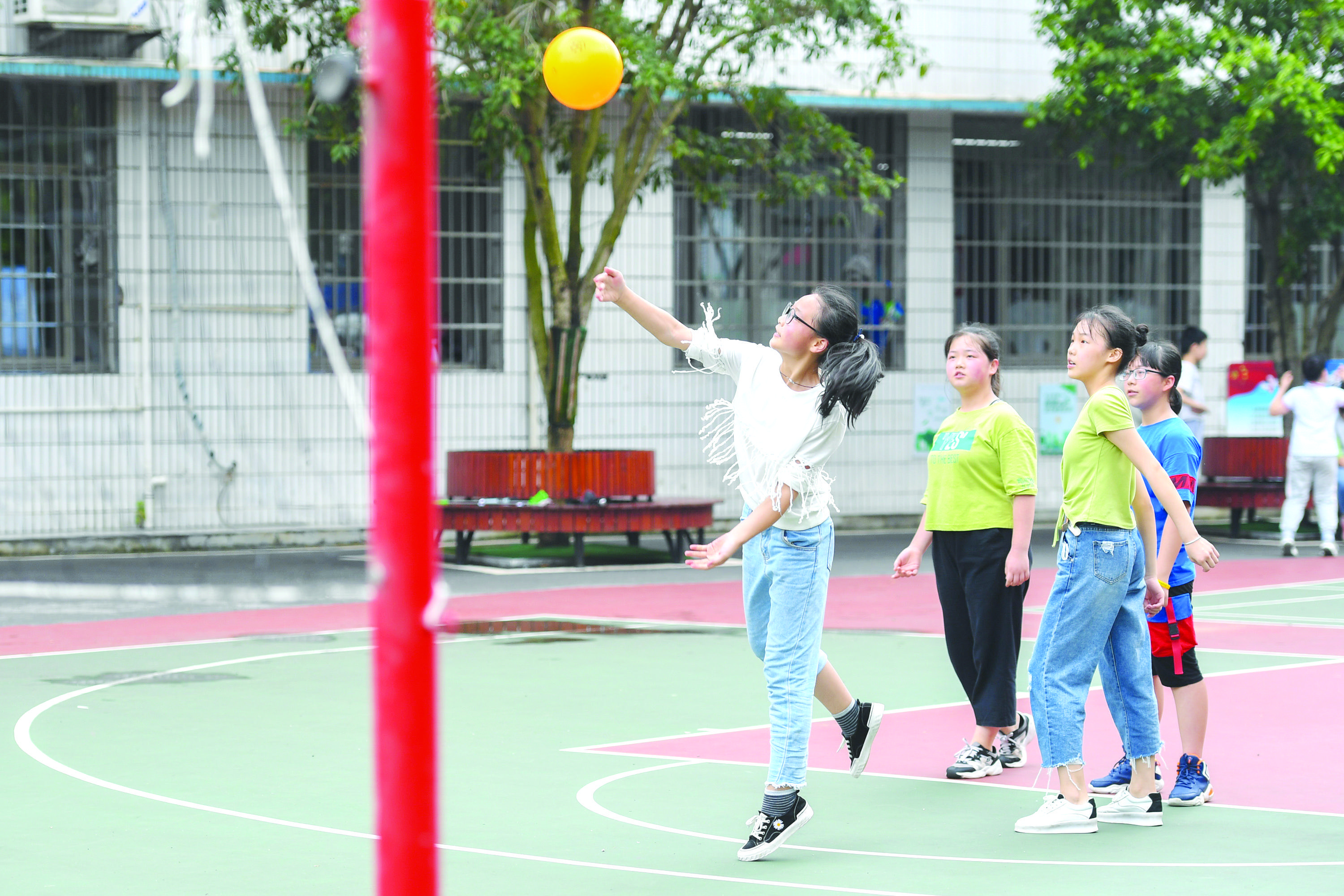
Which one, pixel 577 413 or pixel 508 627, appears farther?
pixel 577 413

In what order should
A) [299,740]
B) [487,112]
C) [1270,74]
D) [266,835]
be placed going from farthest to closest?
[1270,74]
[487,112]
[299,740]
[266,835]

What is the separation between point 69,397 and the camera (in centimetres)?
1853

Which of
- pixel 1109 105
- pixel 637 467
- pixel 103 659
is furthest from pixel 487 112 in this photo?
pixel 1109 105

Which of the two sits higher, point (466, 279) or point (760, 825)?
point (466, 279)

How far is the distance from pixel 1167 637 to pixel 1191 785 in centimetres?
61

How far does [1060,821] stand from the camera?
6371 mm


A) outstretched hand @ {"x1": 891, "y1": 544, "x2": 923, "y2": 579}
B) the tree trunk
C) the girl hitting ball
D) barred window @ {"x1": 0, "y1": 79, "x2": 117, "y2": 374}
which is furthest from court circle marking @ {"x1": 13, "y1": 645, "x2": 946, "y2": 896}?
barred window @ {"x1": 0, "y1": 79, "x2": 117, "y2": 374}

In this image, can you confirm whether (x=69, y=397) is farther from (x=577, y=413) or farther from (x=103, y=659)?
(x=103, y=659)

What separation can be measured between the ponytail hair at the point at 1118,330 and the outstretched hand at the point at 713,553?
1.73 m

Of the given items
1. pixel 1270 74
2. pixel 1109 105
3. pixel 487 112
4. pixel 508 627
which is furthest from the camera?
pixel 1109 105

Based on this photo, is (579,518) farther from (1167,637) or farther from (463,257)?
(1167,637)

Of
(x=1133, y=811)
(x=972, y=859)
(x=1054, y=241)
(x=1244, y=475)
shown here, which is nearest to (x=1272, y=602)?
(x=1244, y=475)

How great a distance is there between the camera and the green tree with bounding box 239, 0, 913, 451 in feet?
52.7

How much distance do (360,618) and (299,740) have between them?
5.16 metres
